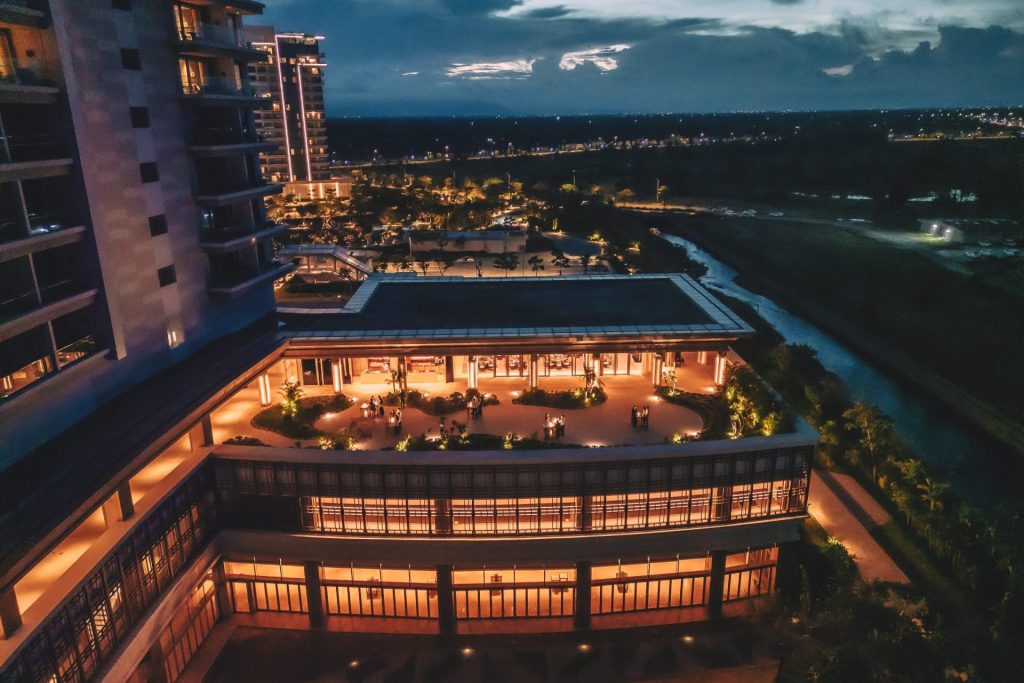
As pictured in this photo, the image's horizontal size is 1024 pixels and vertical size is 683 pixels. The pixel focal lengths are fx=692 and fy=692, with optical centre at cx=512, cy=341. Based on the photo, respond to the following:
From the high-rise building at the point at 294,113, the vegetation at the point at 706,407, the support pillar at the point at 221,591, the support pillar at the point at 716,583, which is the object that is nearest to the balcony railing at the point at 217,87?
the support pillar at the point at 221,591

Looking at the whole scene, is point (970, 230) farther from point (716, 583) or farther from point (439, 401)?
point (439, 401)

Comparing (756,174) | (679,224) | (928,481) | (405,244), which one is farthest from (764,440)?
(756,174)

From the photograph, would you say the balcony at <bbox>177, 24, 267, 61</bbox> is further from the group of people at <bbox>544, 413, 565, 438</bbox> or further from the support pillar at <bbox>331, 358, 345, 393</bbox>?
the group of people at <bbox>544, 413, 565, 438</bbox>

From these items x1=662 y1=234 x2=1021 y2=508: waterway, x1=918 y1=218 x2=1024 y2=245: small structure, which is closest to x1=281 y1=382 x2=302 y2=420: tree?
x1=662 y1=234 x2=1021 y2=508: waterway

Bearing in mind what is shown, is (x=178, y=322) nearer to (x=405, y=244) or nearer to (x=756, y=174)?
(x=405, y=244)

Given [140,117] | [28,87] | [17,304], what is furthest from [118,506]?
[140,117]

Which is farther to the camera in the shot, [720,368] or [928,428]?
[928,428]
